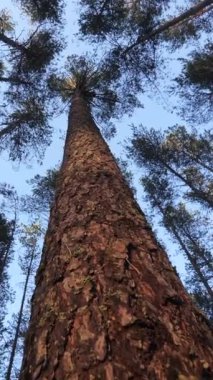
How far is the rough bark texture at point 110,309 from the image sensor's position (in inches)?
56.7

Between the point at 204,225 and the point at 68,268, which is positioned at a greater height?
the point at 204,225

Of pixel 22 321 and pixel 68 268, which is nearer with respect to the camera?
pixel 68 268

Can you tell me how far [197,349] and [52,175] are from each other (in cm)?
1525

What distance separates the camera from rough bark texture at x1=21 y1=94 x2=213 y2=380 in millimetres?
1441

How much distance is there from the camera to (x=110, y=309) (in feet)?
5.64

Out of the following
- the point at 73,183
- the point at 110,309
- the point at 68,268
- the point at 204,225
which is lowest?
the point at 110,309

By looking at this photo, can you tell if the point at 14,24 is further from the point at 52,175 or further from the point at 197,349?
the point at 197,349

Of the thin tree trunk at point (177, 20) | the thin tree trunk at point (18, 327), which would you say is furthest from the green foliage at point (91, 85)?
the thin tree trunk at point (18, 327)

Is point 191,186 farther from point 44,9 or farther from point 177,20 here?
point 44,9

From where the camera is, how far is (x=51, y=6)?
12.0 m

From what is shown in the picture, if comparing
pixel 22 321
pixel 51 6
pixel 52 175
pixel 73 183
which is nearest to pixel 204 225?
pixel 52 175

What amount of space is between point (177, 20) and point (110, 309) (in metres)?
12.1

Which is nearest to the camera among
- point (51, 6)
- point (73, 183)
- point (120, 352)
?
point (120, 352)

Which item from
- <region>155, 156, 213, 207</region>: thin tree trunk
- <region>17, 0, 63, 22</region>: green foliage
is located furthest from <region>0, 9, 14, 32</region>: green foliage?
<region>155, 156, 213, 207</region>: thin tree trunk
